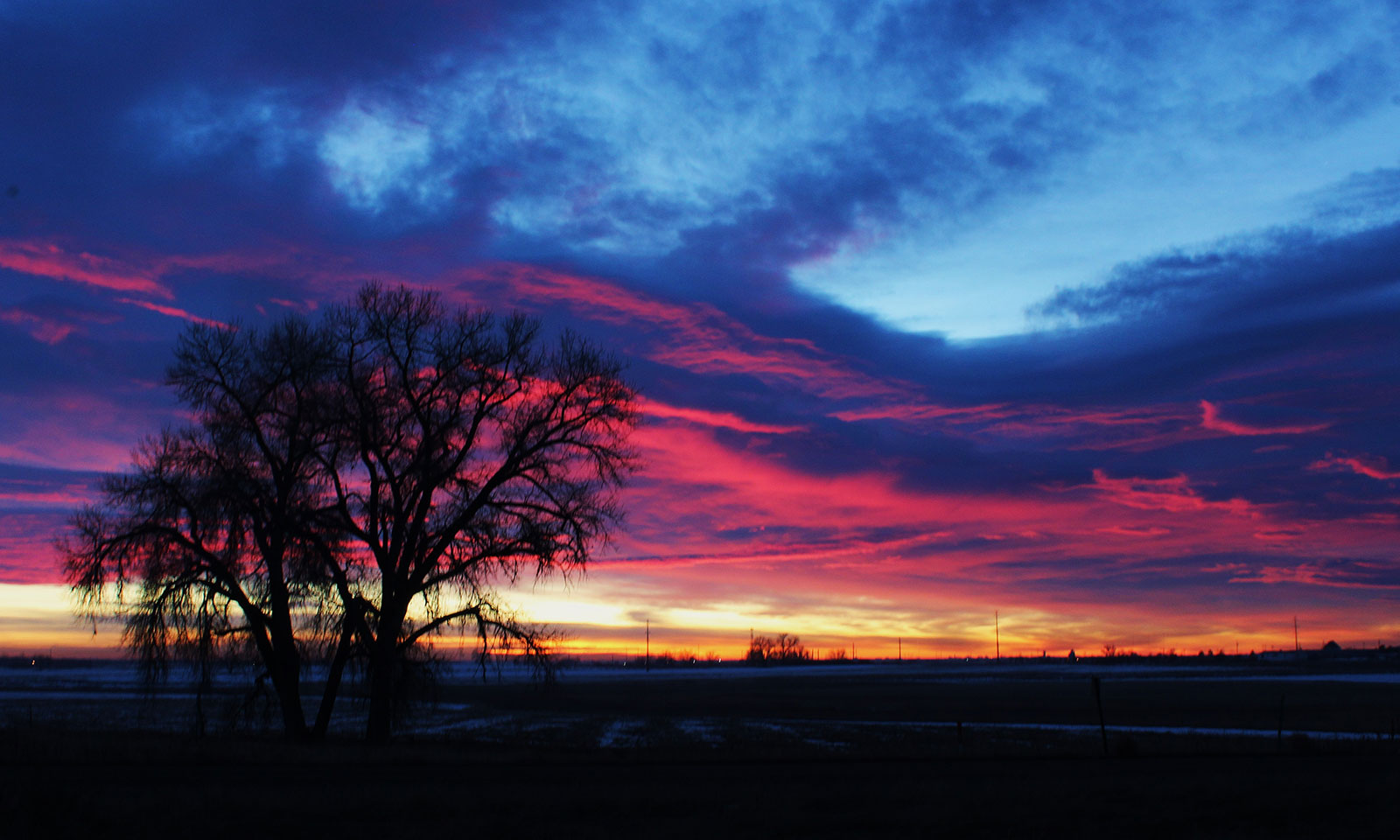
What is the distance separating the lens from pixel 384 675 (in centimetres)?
3053

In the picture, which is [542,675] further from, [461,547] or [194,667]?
[194,667]

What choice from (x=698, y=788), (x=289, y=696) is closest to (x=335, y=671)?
(x=289, y=696)

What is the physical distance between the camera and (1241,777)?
19.5 meters

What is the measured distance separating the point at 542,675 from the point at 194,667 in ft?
32.9

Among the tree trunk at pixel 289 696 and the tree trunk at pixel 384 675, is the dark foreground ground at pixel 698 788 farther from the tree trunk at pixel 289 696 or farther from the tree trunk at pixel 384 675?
the tree trunk at pixel 384 675

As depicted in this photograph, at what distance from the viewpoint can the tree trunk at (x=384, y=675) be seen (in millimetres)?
30500

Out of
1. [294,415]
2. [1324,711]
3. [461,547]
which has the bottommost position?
[1324,711]

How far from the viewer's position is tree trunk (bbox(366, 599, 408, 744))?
30.5 m

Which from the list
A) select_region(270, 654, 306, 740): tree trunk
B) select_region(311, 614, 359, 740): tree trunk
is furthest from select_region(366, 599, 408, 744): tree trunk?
select_region(270, 654, 306, 740): tree trunk

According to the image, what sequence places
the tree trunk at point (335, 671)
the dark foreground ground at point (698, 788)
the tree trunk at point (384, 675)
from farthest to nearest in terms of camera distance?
the tree trunk at point (335, 671)
the tree trunk at point (384, 675)
the dark foreground ground at point (698, 788)

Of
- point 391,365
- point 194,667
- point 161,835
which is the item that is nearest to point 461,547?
point 391,365

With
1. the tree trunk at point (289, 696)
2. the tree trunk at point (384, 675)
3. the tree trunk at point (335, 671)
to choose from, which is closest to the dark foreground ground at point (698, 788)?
the tree trunk at point (289, 696)

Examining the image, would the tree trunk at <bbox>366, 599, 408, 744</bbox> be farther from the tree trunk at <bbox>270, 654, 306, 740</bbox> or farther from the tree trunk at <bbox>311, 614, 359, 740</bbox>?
the tree trunk at <bbox>270, 654, 306, 740</bbox>

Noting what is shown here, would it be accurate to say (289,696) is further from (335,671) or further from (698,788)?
(698,788)
